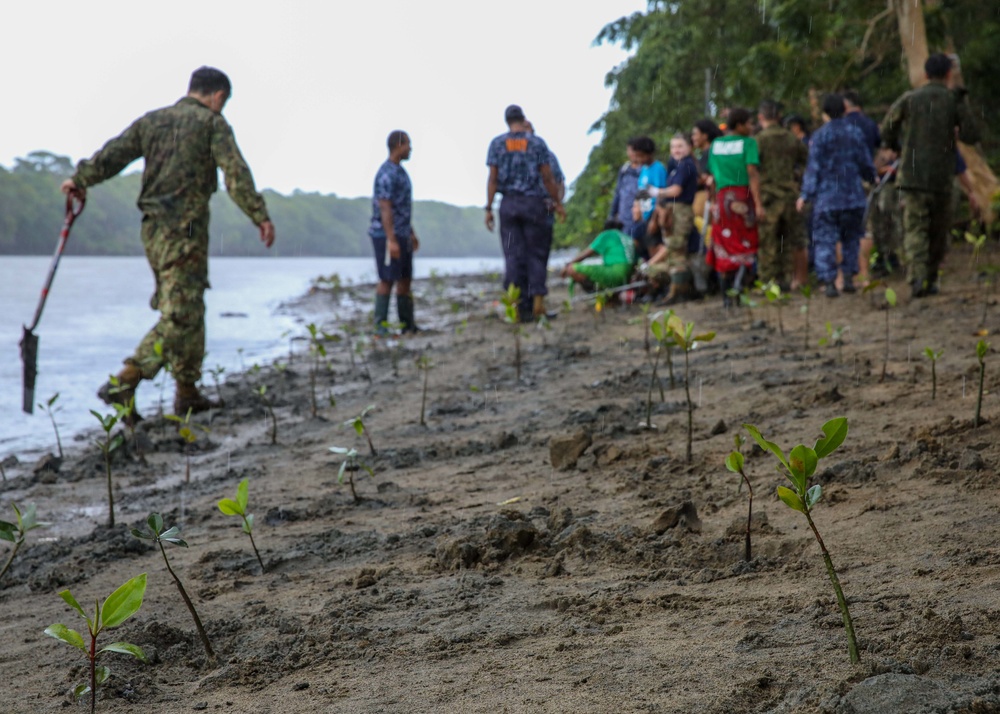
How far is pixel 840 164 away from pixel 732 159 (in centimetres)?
105

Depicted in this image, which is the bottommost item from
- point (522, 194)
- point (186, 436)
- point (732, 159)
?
point (186, 436)

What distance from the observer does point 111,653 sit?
2.33 meters

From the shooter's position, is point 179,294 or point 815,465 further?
point 179,294

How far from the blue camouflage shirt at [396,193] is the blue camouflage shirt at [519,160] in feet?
3.10

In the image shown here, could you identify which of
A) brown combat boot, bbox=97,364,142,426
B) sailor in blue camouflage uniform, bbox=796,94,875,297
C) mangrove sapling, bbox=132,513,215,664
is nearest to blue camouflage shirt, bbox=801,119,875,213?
sailor in blue camouflage uniform, bbox=796,94,875,297

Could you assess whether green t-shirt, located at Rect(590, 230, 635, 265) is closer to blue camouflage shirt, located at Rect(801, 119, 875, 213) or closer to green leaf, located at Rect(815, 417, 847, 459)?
blue camouflage shirt, located at Rect(801, 119, 875, 213)

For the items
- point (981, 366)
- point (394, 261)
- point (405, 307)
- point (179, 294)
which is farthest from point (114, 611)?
point (405, 307)

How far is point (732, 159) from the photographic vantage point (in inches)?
376

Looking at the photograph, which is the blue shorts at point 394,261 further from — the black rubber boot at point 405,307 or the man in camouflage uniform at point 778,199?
the man in camouflage uniform at point 778,199

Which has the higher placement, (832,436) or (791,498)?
(832,436)

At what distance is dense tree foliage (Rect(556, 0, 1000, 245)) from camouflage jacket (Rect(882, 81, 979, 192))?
3447 mm

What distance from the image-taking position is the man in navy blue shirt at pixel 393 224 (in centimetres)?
1027

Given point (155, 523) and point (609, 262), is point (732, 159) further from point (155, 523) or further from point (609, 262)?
point (155, 523)

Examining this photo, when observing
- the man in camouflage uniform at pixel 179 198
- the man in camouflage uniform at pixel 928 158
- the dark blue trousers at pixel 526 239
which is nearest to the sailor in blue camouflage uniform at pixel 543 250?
the dark blue trousers at pixel 526 239
